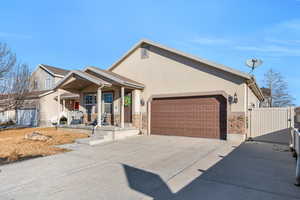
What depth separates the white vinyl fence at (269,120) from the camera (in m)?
9.09

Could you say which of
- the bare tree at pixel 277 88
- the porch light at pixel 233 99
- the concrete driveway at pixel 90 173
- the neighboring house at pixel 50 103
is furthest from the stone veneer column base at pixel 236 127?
the bare tree at pixel 277 88

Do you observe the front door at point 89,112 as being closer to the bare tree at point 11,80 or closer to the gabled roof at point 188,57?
the gabled roof at point 188,57

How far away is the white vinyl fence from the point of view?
9.09 meters

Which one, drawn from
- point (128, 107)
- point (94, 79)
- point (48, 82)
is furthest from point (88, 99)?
point (48, 82)

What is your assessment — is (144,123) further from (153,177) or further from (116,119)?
(153,177)

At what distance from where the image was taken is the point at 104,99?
13.7 m

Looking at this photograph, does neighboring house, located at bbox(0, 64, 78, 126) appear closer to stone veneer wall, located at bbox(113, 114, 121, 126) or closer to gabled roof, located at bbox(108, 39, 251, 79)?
stone veneer wall, located at bbox(113, 114, 121, 126)

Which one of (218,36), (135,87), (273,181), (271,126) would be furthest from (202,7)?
(273,181)

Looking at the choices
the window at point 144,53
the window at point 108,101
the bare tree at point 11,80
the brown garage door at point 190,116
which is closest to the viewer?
the brown garage door at point 190,116

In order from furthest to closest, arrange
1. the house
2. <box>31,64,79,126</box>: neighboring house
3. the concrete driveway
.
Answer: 1. <box>31,64,79,126</box>: neighboring house
2. the house
3. the concrete driveway

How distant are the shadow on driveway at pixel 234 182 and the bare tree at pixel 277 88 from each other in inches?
1030

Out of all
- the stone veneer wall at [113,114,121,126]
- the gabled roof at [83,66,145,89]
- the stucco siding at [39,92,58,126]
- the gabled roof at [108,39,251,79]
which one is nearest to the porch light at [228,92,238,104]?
the gabled roof at [108,39,251,79]

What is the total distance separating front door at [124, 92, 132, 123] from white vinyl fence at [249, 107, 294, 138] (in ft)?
24.7

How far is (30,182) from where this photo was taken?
168 inches
